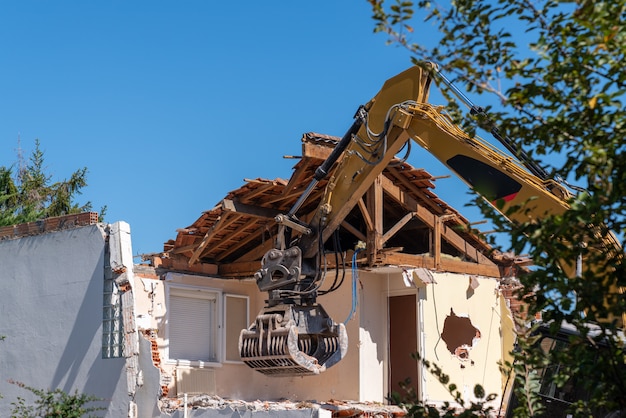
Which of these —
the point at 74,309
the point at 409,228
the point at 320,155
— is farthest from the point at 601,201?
the point at 409,228

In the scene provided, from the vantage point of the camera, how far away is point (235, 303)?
19.1 meters

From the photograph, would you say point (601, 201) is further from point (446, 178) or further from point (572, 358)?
point (446, 178)

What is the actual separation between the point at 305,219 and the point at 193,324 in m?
3.05

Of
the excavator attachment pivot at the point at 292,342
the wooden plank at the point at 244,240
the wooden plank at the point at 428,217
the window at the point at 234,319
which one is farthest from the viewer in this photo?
the window at the point at 234,319

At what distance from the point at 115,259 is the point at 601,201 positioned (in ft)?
37.7

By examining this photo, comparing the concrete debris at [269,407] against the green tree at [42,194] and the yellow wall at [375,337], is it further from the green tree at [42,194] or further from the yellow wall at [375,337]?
the green tree at [42,194]

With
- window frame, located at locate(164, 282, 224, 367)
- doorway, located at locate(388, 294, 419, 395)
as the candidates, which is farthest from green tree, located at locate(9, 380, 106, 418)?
doorway, located at locate(388, 294, 419, 395)

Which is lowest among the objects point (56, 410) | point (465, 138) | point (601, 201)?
point (56, 410)

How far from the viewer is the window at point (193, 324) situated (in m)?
17.9

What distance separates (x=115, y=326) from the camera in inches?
593

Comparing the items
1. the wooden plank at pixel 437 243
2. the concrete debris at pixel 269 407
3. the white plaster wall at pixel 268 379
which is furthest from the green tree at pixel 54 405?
the wooden plank at pixel 437 243

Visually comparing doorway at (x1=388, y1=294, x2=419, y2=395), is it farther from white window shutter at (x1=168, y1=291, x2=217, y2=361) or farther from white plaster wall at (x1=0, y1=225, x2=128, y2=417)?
white plaster wall at (x1=0, y1=225, x2=128, y2=417)

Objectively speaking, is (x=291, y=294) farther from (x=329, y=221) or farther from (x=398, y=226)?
(x=398, y=226)

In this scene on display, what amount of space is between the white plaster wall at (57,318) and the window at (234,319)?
3.83m
